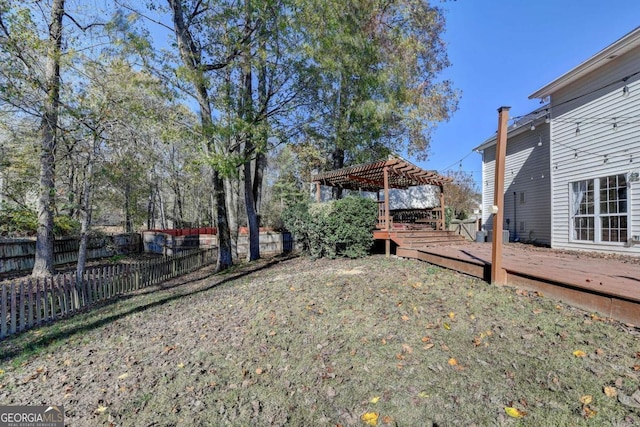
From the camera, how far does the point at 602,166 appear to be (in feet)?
26.3

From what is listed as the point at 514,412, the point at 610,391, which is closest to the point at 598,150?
the point at 610,391

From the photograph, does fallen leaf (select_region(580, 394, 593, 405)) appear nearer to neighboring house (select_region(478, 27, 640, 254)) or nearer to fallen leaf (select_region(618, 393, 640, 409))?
fallen leaf (select_region(618, 393, 640, 409))

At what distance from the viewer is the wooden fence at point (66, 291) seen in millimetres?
5141

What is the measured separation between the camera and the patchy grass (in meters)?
2.37

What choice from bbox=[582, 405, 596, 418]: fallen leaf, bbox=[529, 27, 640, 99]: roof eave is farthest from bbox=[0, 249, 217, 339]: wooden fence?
bbox=[529, 27, 640, 99]: roof eave

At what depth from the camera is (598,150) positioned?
8133mm

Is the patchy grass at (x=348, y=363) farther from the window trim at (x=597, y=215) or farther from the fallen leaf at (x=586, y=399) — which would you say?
the window trim at (x=597, y=215)

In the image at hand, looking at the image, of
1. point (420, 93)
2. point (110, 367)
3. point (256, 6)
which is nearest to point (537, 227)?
point (420, 93)

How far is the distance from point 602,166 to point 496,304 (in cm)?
695

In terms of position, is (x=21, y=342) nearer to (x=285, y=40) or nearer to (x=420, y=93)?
(x=285, y=40)

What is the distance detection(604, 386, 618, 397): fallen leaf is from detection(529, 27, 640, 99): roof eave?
8.45 metres

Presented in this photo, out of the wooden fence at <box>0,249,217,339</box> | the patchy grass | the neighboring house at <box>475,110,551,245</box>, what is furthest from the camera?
the neighboring house at <box>475,110,551,245</box>

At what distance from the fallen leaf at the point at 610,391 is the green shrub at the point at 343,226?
6.39m

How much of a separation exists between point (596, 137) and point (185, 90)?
11378mm
